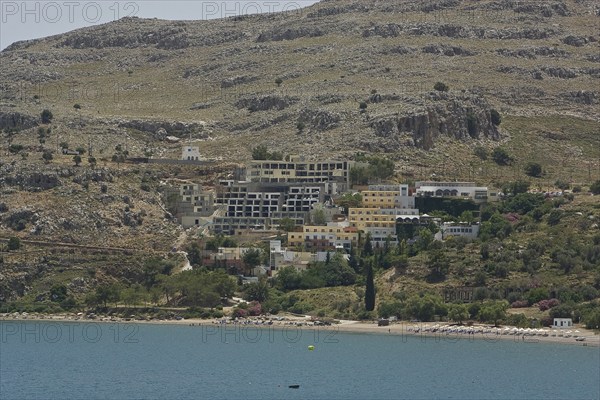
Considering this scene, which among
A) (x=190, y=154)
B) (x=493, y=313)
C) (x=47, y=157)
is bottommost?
(x=493, y=313)

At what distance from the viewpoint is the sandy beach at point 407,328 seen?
102812 millimetres

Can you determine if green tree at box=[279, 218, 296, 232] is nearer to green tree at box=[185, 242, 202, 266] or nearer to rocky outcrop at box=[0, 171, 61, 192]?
green tree at box=[185, 242, 202, 266]

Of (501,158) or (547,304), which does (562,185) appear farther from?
(547,304)

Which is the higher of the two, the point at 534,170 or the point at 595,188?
the point at 534,170

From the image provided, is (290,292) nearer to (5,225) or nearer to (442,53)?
(5,225)

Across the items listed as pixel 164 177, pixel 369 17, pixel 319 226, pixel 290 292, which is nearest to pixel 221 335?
pixel 290 292

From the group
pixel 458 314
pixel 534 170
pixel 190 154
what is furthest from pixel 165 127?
pixel 458 314

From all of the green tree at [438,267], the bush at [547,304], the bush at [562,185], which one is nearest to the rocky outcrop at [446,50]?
the bush at [562,185]

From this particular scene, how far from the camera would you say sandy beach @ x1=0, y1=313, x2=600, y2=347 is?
103 metres

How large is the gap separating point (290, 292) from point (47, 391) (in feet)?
99.2

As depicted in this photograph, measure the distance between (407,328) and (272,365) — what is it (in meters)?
12.2

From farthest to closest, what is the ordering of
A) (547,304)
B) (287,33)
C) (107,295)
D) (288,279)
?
(287,33)
(288,279)
(107,295)
(547,304)

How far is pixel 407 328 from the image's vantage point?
107062 millimetres

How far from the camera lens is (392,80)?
154000 mm
